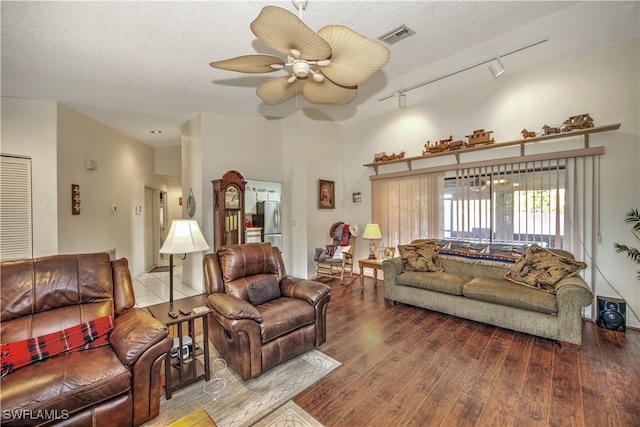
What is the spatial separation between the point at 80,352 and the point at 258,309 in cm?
120

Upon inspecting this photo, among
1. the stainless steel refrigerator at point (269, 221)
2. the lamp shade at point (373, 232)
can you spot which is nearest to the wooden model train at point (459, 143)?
the lamp shade at point (373, 232)

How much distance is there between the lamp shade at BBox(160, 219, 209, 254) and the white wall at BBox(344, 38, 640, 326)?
12.5 feet

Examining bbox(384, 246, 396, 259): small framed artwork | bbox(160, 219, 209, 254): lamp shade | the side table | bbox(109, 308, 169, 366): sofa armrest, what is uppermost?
bbox(160, 219, 209, 254): lamp shade

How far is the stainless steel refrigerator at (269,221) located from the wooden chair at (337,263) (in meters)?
0.99

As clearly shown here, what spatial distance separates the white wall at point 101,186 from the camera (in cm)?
395

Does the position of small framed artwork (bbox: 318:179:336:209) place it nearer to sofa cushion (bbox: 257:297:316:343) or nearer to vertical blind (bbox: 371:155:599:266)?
vertical blind (bbox: 371:155:599:266)

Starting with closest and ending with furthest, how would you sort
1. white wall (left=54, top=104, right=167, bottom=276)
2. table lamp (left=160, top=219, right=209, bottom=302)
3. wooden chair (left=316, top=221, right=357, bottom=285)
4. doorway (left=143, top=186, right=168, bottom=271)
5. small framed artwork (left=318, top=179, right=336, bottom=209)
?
table lamp (left=160, top=219, right=209, bottom=302) < white wall (left=54, top=104, right=167, bottom=276) < wooden chair (left=316, top=221, right=357, bottom=285) < small framed artwork (left=318, top=179, right=336, bottom=209) < doorway (left=143, top=186, right=168, bottom=271)

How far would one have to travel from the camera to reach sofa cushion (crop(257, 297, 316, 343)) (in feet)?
7.22

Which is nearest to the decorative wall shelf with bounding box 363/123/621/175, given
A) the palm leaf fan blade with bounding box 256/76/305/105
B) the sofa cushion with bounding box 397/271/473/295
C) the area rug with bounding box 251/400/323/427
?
the sofa cushion with bounding box 397/271/473/295

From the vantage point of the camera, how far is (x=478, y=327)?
3088mm

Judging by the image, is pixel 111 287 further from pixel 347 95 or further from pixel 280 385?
pixel 347 95

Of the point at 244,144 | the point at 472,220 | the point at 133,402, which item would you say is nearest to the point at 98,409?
the point at 133,402

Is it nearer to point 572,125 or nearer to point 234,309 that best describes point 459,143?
point 572,125

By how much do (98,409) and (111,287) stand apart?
0.89 metres
